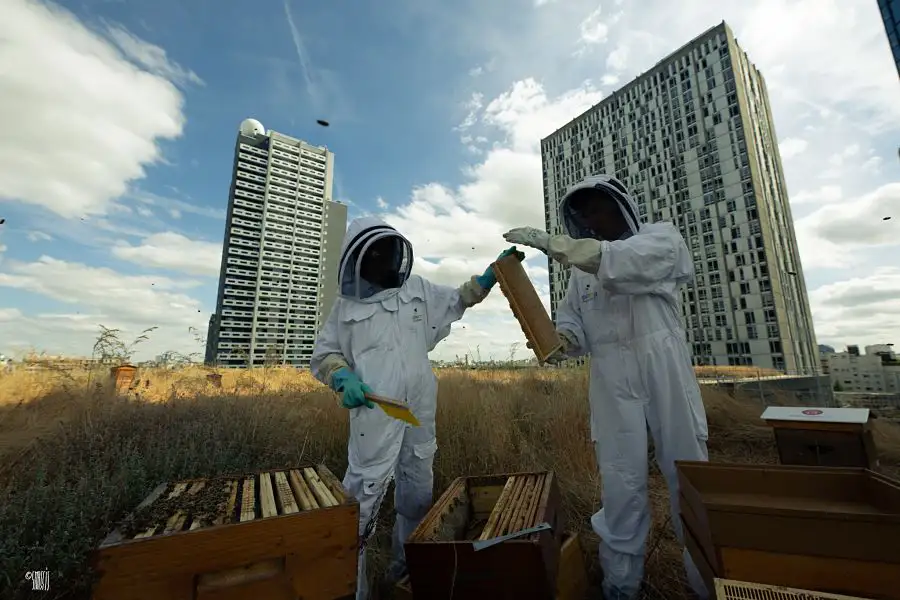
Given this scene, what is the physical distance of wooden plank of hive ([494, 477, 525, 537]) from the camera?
67.3 inches

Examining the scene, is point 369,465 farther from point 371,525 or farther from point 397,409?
point 397,409

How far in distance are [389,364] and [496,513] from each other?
1.06 m

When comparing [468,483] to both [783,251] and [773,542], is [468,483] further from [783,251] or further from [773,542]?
[783,251]

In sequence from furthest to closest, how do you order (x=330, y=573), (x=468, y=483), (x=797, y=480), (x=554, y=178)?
(x=554, y=178)
(x=468, y=483)
(x=797, y=480)
(x=330, y=573)

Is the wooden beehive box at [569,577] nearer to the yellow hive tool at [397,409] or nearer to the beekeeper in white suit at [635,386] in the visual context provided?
the beekeeper in white suit at [635,386]

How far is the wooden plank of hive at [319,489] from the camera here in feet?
4.83

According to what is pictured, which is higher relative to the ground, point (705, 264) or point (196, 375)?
point (705, 264)

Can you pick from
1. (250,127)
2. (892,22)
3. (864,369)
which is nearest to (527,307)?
(892,22)

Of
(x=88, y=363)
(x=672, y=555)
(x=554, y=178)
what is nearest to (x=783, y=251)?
(x=554, y=178)

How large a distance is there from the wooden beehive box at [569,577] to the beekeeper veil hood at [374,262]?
5.46ft

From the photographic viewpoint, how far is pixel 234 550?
125cm

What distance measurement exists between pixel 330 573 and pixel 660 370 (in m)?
1.86

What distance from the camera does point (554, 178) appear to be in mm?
63688

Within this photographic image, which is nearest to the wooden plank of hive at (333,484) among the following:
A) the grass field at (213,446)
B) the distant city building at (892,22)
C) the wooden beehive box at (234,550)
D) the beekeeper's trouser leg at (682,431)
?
the wooden beehive box at (234,550)
